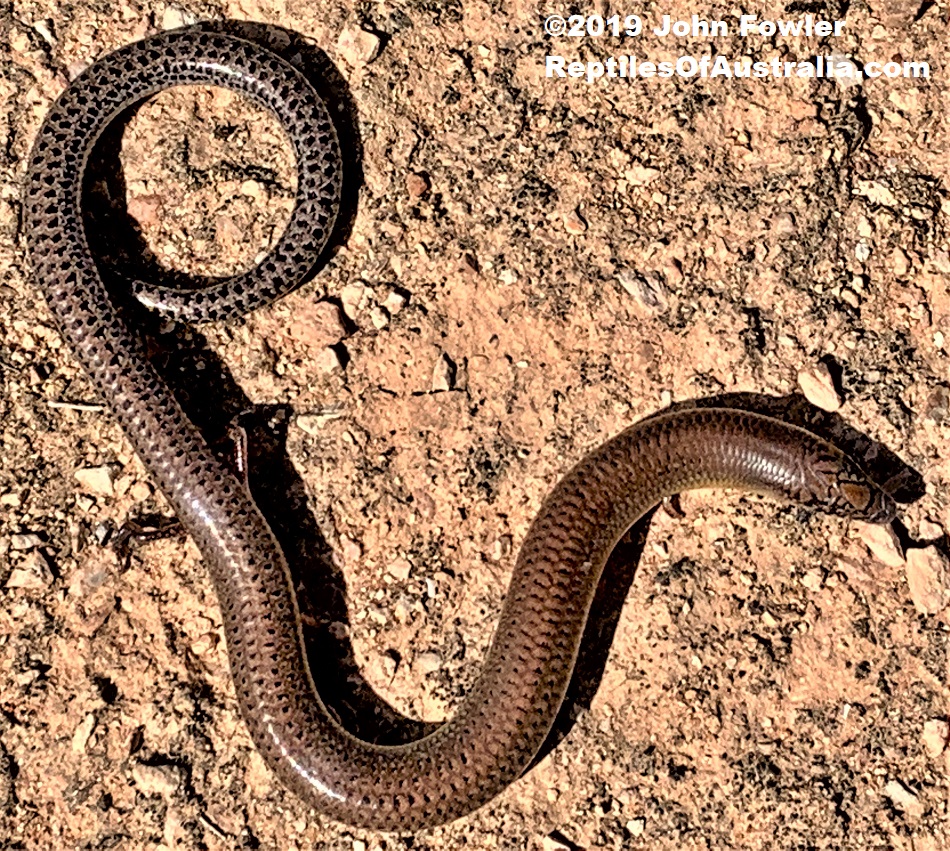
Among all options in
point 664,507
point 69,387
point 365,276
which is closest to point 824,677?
point 664,507

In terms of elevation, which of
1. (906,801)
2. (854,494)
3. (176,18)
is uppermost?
(176,18)

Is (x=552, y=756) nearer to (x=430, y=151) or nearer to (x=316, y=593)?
(x=316, y=593)

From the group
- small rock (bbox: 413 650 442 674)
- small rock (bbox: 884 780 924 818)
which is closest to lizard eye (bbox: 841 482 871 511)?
small rock (bbox: 884 780 924 818)

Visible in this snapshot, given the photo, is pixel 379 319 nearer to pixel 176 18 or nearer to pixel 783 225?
pixel 176 18

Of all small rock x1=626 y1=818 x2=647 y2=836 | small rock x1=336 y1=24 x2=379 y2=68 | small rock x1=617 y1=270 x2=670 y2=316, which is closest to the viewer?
small rock x1=626 y1=818 x2=647 y2=836

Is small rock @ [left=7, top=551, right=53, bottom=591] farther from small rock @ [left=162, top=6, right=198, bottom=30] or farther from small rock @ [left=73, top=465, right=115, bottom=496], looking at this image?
small rock @ [left=162, top=6, right=198, bottom=30]

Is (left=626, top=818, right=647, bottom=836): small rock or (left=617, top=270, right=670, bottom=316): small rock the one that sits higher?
(left=617, top=270, right=670, bottom=316): small rock

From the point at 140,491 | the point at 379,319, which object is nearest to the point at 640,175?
the point at 379,319
